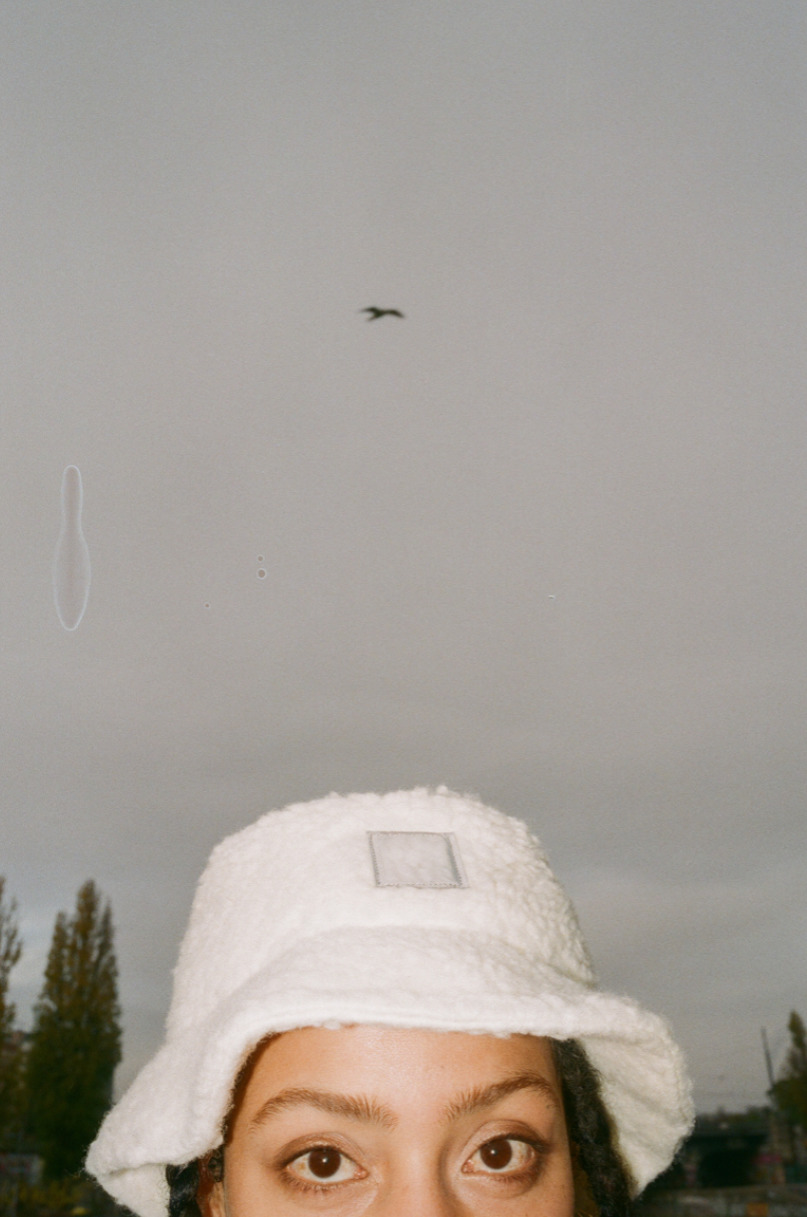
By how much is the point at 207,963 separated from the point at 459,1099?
0.53 m

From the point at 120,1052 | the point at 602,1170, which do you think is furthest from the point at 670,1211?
the point at 602,1170

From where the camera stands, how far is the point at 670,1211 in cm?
2572

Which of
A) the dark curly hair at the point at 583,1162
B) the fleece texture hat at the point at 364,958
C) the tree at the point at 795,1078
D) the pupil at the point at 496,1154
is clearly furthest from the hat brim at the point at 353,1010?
the tree at the point at 795,1078

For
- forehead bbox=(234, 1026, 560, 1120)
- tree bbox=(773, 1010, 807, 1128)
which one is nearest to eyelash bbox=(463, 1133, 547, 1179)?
forehead bbox=(234, 1026, 560, 1120)

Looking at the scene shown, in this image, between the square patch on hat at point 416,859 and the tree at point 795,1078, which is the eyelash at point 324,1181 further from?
the tree at point 795,1078

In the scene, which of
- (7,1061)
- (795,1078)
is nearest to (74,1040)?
(7,1061)

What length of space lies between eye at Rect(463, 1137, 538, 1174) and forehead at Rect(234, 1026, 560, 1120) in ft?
0.48

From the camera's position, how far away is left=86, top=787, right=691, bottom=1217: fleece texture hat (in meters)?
1.49

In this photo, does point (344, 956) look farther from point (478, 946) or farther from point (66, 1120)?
point (66, 1120)

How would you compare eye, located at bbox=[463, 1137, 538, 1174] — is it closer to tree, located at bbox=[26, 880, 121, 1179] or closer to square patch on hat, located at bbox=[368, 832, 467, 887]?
square patch on hat, located at bbox=[368, 832, 467, 887]

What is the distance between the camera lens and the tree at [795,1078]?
35906 mm

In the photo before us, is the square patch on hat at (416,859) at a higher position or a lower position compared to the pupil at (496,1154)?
higher

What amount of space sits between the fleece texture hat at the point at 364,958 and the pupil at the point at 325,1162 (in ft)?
0.57

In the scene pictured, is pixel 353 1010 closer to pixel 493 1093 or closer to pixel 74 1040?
pixel 493 1093
